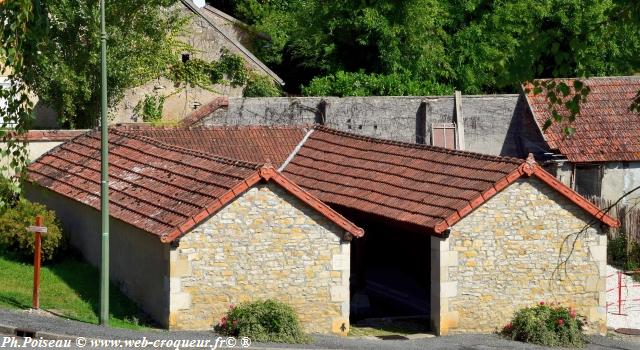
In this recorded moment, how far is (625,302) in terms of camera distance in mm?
26953

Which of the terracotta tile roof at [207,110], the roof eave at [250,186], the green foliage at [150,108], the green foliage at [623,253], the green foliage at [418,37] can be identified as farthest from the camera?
the green foliage at [418,37]

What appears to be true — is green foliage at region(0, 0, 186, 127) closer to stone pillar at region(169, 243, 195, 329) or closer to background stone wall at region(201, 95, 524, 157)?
background stone wall at region(201, 95, 524, 157)

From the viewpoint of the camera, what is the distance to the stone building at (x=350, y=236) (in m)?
21.3

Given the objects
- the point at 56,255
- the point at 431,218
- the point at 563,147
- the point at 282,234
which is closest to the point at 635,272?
the point at 563,147

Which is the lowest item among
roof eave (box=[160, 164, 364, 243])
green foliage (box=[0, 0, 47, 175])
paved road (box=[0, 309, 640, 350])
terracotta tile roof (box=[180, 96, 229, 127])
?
paved road (box=[0, 309, 640, 350])

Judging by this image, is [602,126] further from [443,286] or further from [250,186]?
[250,186]

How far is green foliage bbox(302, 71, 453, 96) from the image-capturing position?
38438 millimetres

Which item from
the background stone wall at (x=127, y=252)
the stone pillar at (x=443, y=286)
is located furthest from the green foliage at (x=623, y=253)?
the background stone wall at (x=127, y=252)

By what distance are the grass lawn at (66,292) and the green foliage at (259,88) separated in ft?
46.8

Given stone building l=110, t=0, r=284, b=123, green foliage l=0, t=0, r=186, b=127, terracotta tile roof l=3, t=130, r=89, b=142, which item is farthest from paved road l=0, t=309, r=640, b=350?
stone building l=110, t=0, r=284, b=123

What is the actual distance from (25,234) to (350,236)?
740 cm

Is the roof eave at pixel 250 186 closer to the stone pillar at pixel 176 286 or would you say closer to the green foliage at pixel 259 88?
the stone pillar at pixel 176 286

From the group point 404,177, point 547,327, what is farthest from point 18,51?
point 404,177

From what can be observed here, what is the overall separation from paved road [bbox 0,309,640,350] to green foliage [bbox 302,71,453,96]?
671 inches
